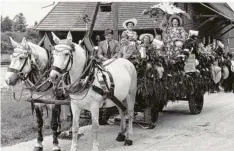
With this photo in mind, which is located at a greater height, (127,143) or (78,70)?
(78,70)

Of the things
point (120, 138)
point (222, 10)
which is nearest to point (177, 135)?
point (120, 138)

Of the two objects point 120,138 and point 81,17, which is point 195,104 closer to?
point 120,138

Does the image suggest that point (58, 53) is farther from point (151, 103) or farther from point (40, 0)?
point (151, 103)

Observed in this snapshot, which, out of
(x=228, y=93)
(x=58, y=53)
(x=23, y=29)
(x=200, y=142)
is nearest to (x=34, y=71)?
(x=58, y=53)

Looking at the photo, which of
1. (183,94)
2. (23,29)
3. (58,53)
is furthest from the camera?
(23,29)

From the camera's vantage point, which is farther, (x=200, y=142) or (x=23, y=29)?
(x=23, y=29)

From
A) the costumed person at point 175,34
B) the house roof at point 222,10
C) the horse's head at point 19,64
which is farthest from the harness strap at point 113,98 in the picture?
the house roof at point 222,10

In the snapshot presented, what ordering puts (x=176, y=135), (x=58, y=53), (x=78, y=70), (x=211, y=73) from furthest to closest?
(x=211, y=73) → (x=176, y=135) → (x=78, y=70) → (x=58, y=53)

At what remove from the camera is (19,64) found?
620 centimetres

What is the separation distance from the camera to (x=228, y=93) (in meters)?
16.3

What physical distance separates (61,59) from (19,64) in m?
0.92

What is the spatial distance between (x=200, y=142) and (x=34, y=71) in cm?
350

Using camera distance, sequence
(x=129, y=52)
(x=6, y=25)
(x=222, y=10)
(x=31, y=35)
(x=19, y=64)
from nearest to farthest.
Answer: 1. (x=19, y=64)
2. (x=129, y=52)
3. (x=6, y=25)
4. (x=222, y=10)
5. (x=31, y=35)

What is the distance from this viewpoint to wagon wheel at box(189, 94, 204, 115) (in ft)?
33.7
